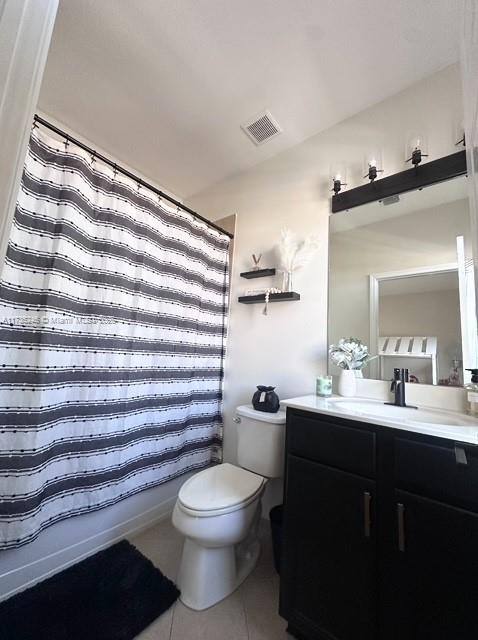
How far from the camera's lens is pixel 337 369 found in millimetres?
1574

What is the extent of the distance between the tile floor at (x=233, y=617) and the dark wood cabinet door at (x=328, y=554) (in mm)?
147

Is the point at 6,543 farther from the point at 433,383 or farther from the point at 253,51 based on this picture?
the point at 253,51

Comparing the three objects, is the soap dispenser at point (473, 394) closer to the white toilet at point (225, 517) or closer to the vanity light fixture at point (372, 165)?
the white toilet at point (225, 517)

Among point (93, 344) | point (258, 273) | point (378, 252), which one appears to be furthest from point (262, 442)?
point (378, 252)

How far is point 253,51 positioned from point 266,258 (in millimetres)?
1142

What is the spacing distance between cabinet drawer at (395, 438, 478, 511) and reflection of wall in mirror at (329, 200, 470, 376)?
0.67m

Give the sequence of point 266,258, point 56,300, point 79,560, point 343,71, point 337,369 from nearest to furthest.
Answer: point 56,300, point 79,560, point 343,71, point 337,369, point 266,258

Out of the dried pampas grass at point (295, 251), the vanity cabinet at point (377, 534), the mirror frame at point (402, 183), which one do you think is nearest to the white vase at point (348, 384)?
the mirror frame at point (402, 183)

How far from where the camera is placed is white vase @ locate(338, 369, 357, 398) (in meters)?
1.44

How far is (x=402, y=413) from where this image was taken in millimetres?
1222

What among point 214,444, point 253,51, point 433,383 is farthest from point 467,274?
point 214,444

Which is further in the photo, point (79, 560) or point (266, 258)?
point (266, 258)

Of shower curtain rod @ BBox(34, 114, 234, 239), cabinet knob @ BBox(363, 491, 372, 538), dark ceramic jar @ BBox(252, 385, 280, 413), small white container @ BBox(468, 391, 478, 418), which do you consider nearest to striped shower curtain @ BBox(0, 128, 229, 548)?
shower curtain rod @ BBox(34, 114, 234, 239)

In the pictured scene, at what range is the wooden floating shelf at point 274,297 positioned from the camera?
1.75m
